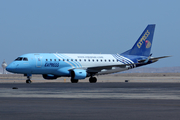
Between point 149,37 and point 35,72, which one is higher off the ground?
point 149,37

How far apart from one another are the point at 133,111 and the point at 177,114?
1804 millimetres

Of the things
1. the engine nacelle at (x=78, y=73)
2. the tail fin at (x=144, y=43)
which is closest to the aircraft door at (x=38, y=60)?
the engine nacelle at (x=78, y=73)

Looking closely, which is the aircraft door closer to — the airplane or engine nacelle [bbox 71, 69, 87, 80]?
the airplane

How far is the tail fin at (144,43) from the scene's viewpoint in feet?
210

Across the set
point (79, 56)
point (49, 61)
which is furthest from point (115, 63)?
point (49, 61)

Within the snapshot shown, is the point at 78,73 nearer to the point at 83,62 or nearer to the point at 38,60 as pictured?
the point at 83,62

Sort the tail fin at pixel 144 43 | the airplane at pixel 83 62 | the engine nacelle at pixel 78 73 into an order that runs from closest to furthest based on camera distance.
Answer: the airplane at pixel 83 62 < the engine nacelle at pixel 78 73 < the tail fin at pixel 144 43

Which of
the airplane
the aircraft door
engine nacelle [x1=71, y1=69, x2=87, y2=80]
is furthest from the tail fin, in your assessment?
the aircraft door

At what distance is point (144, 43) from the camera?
64562 mm

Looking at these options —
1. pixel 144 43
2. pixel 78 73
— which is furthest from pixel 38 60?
pixel 144 43

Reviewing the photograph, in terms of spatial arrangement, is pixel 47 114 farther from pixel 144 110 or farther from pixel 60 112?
pixel 144 110

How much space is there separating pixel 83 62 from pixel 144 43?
12.0 meters

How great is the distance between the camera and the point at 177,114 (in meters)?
14.5

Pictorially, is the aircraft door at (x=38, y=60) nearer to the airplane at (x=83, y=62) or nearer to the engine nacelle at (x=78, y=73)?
the airplane at (x=83, y=62)
